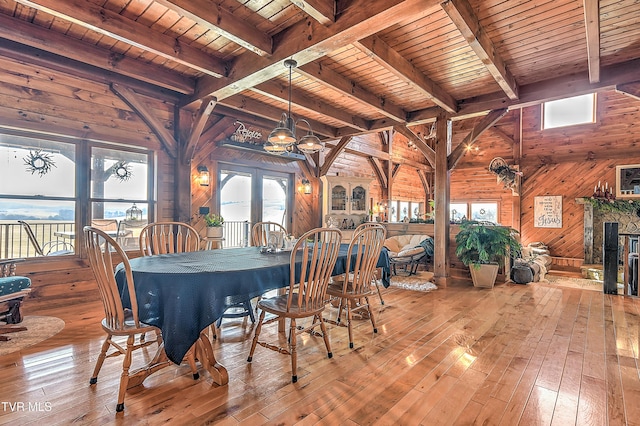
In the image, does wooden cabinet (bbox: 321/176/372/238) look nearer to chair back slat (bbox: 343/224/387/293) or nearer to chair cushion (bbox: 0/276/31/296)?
chair back slat (bbox: 343/224/387/293)

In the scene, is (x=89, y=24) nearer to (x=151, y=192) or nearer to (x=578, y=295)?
(x=151, y=192)

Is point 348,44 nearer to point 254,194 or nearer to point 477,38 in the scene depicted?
point 477,38

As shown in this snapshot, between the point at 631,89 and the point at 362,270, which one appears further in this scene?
the point at 631,89

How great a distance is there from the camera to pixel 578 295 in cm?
443

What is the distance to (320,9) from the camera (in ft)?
8.25

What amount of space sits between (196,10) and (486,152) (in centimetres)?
1055

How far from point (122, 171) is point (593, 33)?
18.0 feet

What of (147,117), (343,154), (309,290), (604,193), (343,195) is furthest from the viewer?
(604,193)

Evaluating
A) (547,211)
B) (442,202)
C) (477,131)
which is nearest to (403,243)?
(442,202)

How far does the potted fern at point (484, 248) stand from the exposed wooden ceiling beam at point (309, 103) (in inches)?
105

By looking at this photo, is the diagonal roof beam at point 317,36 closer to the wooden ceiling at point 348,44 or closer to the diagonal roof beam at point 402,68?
the wooden ceiling at point 348,44

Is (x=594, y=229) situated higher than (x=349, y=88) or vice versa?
(x=349, y=88)

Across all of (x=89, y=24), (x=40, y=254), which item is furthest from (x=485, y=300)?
(x=40, y=254)

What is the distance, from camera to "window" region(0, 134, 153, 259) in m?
3.59
